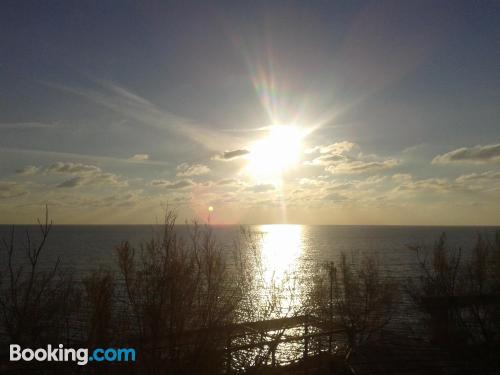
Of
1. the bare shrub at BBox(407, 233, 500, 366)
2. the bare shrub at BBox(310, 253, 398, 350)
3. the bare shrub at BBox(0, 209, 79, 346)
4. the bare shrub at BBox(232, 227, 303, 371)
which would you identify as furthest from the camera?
the bare shrub at BBox(310, 253, 398, 350)

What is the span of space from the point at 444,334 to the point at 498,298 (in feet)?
18.2

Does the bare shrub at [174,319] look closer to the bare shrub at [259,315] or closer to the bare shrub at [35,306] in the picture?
the bare shrub at [259,315]

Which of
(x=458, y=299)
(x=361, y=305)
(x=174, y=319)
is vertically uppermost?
(x=174, y=319)

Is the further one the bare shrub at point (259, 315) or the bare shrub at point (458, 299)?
the bare shrub at point (458, 299)

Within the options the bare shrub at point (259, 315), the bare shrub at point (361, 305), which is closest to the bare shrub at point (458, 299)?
the bare shrub at point (361, 305)

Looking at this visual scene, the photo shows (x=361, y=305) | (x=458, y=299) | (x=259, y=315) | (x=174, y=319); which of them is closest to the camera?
(x=174, y=319)

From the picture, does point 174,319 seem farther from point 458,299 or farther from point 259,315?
point 259,315

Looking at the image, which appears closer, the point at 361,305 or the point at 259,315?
the point at 361,305

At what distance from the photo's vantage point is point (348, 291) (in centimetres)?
3300

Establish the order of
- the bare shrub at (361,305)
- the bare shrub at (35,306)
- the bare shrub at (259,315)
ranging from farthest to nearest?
the bare shrub at (361,305) → the bare shrub at (259,315) → the bare shrub at (35,306)

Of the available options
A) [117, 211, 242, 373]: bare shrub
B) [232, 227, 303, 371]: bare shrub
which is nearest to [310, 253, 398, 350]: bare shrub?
[232, 227, 303, 371]: bare shrub

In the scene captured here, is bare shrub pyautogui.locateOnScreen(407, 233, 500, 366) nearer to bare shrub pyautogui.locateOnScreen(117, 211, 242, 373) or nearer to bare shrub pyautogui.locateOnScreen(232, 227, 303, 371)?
bare shrub pyautogui.locateOnScreen(232, 227, 303, 371)

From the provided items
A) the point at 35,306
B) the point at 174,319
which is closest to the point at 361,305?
the point at 174,319

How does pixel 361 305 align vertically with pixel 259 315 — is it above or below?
above
